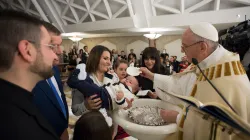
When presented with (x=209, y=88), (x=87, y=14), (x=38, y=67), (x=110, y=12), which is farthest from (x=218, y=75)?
(x=87, y=14)

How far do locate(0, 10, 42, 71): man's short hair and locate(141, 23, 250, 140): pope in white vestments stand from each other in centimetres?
116

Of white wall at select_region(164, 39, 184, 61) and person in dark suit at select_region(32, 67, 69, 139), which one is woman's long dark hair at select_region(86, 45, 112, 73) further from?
Answer: white wall at select_region(164, 39, 184, 61)

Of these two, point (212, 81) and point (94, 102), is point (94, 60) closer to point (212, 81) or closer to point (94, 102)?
point (94, 102)

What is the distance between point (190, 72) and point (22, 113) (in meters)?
1.73

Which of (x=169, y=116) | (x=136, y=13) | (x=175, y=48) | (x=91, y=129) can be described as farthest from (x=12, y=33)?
(x=175, y=48)

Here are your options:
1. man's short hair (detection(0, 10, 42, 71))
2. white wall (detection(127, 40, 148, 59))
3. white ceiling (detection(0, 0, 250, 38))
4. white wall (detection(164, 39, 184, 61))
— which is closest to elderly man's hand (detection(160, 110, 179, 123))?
man's short hair (detection(0, 10, 42, 71))

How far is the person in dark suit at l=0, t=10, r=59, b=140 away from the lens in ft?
2.53

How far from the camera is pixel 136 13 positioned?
26.8ft

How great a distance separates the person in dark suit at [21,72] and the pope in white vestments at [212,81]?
3.06ft

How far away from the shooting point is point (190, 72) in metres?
2.02

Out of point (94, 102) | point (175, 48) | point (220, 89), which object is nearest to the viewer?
point (220, 89)

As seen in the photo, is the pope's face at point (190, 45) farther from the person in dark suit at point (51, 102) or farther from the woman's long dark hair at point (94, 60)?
the person in dark suit at point (51, 102)

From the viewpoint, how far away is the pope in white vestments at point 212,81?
1.23 m

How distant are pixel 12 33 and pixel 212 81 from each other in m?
1.43
